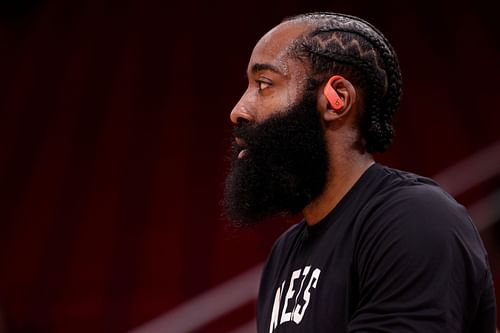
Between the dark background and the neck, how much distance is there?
2113mm

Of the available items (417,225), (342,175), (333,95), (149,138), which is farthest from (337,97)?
(149,138)

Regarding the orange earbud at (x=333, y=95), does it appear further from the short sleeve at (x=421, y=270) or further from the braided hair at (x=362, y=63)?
the short sleeve at (x=421, y=270)

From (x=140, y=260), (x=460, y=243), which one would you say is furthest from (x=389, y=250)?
(x=140, y=260)

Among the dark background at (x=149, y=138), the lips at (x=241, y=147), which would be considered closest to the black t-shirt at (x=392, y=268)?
the lips at (x=241, y=147)

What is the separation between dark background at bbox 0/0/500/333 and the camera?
3443 millimetres

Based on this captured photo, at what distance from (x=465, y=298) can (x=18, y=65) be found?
4372mm

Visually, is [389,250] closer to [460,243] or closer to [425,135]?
[460,243]

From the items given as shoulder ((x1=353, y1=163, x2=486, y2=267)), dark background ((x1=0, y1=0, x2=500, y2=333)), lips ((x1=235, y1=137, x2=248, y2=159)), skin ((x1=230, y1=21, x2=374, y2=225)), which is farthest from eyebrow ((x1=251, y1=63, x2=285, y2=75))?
dark background ((x1=0, y1=0, x2=500, y2=333))

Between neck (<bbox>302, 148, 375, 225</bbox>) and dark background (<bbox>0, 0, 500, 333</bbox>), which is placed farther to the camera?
dark background (<bbox>0, 0, 500, 333</bbox>)

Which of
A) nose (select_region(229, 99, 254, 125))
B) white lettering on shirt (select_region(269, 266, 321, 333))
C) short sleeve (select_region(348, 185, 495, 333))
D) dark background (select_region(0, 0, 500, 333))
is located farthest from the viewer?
dark background (select_region(0, 0, 500, 333))

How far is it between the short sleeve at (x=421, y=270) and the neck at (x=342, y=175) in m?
0.16

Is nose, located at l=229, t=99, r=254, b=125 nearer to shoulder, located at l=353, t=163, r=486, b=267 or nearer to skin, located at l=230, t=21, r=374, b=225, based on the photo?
skin, located at l=230, t=21, r=374, b=225

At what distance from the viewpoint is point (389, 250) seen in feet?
3.00

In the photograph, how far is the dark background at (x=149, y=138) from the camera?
3443 mm
